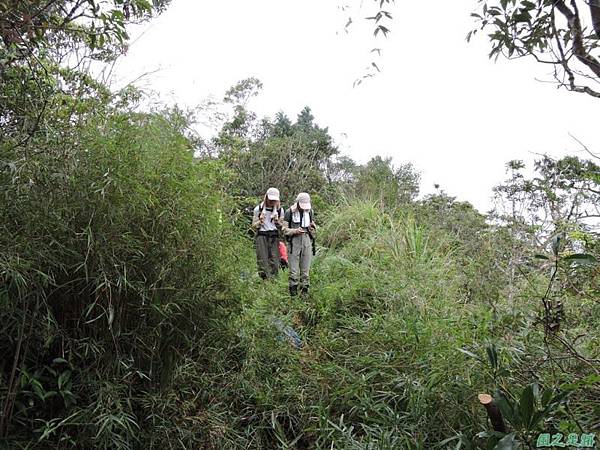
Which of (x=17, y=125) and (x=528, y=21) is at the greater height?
(x=528, y=21)

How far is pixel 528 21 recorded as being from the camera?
71.6 inches

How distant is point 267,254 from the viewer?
17.3 feet

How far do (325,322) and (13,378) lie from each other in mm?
2345

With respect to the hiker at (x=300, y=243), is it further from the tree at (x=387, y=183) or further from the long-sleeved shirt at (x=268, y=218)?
the tree at (x=387, y=183)

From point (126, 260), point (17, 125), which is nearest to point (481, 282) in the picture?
point (126, 260)

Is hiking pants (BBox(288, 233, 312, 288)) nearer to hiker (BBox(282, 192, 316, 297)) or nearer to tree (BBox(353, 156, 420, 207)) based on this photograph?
hiker (BBox(282, 192, 316, 297))

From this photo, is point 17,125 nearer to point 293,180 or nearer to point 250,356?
point 250,356

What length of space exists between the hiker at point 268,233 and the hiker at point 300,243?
20 cm

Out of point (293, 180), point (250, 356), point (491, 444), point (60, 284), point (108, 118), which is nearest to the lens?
point (491, 444)

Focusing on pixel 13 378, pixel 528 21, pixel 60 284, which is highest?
pixel 528 21

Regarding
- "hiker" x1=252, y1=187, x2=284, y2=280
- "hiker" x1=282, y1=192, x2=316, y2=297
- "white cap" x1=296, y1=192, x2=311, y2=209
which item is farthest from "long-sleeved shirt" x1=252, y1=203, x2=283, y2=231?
"white cap" x1=296, y1=192, x2=311, y2=209

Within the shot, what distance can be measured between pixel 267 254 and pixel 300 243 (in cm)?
54

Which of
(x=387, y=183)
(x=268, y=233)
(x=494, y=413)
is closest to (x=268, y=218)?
(x=268, y=233)

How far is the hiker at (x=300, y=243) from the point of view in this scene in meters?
4.82
